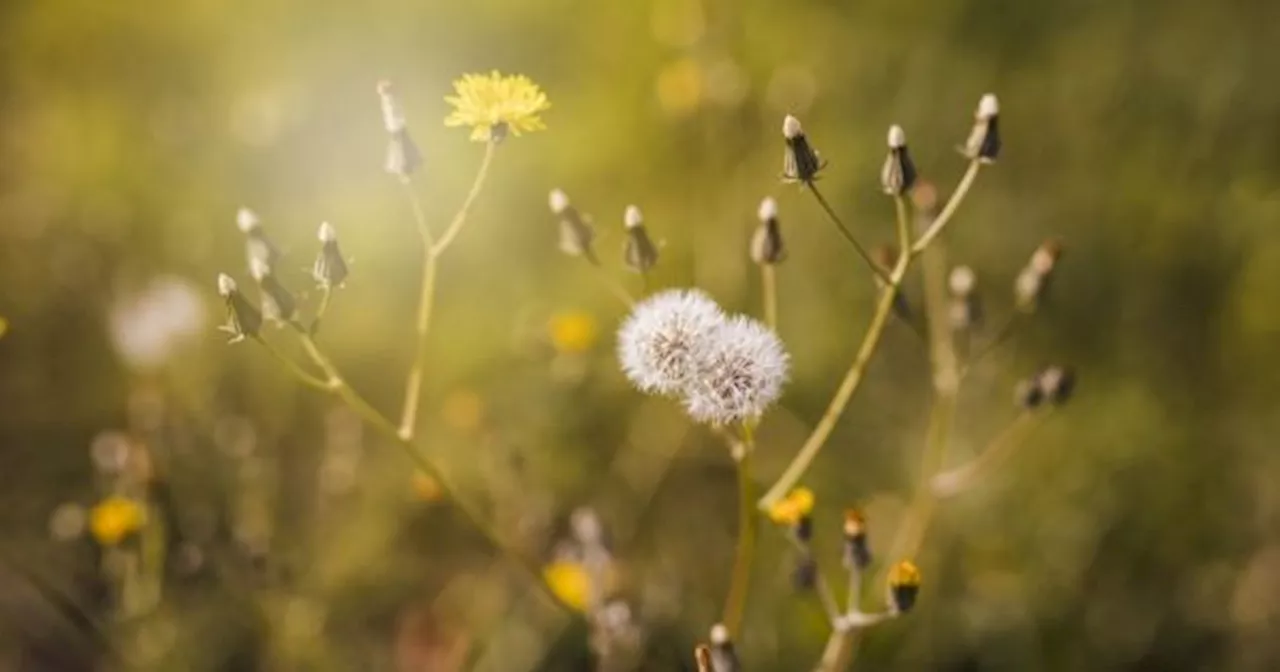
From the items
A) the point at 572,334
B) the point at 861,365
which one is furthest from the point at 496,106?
the point at 572,334

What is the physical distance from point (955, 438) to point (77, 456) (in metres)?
1.04

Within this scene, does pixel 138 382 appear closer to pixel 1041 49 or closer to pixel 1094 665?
pixel 1094 665

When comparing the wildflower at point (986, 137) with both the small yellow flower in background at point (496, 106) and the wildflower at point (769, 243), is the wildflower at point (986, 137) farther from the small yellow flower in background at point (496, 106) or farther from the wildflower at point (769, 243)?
the small yellow flower in background at point (496, 106)

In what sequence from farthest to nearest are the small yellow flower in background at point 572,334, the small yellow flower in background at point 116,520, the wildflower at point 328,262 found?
the small yellow flower in background at point 572,334 < the small yellow flower in background at point 116,520 < the wildflower at point 328,262

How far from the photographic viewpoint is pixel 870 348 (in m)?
0.96

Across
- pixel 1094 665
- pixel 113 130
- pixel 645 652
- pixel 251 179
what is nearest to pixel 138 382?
pixel 251 179

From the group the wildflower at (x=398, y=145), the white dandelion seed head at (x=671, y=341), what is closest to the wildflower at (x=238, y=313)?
the wildflower at (x=398, y=145)

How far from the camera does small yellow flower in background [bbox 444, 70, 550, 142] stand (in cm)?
95

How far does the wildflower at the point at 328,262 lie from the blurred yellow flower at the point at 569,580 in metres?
0.51

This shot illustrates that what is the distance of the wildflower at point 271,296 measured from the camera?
94cm

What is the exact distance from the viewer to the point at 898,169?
92 cm

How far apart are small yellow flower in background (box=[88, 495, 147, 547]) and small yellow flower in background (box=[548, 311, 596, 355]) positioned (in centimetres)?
47

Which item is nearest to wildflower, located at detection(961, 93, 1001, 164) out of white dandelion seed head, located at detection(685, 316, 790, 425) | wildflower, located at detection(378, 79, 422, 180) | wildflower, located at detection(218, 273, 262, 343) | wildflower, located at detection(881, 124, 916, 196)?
wildflower, located at detection(881, 124, 916, 196)

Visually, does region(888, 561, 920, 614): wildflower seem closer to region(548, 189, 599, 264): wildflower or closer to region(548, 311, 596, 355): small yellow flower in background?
region(548, 189, 599, 264): wildflower
